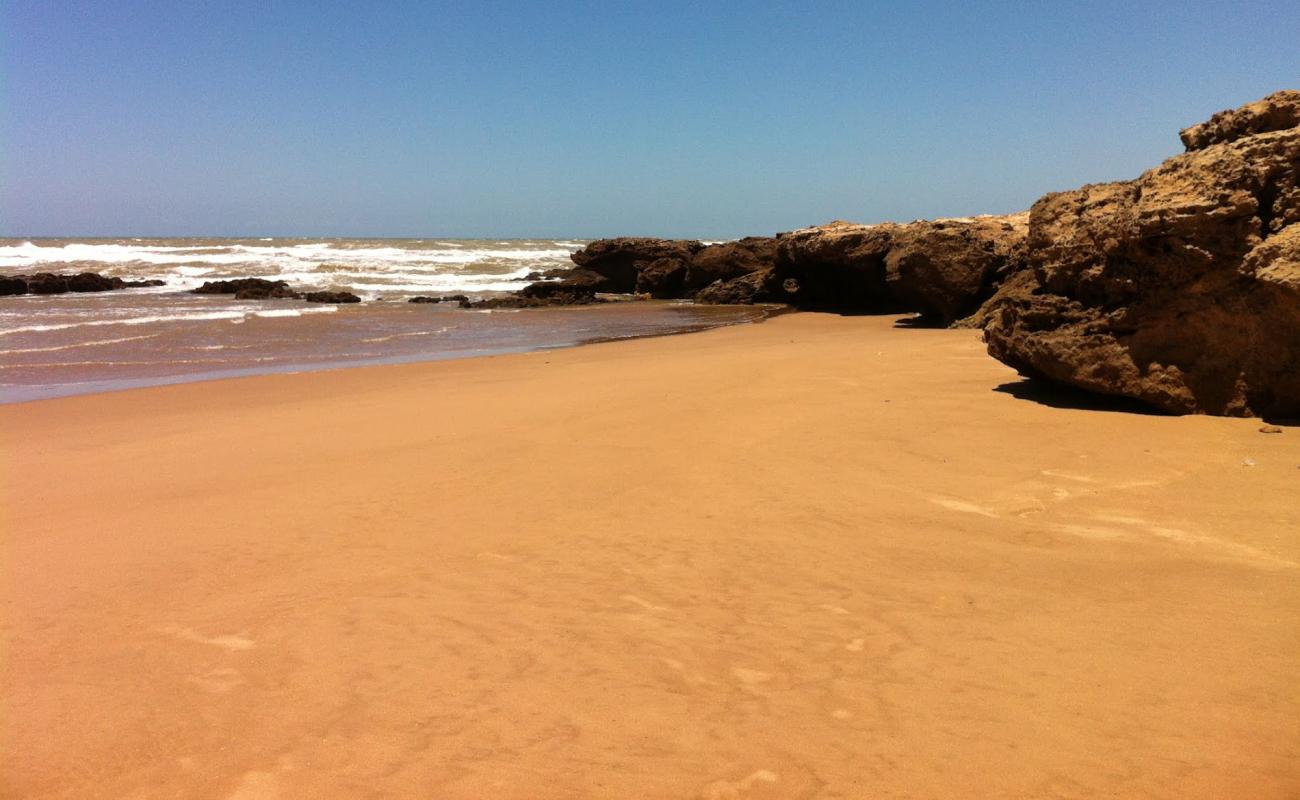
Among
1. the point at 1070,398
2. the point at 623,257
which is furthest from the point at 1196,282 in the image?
the point at 623,257

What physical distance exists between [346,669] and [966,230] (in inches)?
563

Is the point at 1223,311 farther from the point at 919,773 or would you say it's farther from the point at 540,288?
the point at 540,288

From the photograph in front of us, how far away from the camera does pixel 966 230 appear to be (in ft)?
51.1

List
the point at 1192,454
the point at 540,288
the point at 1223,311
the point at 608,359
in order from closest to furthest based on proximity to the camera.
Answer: the point at 1192,454, the point at 1223,311, the point at 608,359, the point at 540,288

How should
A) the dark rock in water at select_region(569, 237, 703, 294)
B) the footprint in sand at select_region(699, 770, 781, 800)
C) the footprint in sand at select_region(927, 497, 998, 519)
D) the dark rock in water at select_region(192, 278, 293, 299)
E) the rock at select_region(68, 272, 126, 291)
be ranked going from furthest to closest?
the dark rock in water at select_region(569, 237, 703, 294)
the rock at select_region(68, 272, 126, 291)
the dark rock in water at select_region(192, 278, 293, 299)
the footprint in sand at select_region(927, 497, 998, 519)
the footprint in sand at select_region(699, 770, 781, 800)

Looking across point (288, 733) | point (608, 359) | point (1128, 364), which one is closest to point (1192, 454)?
point (1128, 364)

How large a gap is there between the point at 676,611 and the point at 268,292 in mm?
29689

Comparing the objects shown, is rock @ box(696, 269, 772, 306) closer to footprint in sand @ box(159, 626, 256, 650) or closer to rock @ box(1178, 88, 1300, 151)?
rock @ box(1178, 88, 1300, 151)

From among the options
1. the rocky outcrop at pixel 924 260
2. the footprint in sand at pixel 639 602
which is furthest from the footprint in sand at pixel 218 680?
the rocky outcrop at pixel 924 260

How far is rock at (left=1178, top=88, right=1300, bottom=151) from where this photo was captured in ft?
22.5

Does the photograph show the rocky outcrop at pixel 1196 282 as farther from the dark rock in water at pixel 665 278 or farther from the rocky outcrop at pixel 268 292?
the rocky outcrop at pixel 268 292

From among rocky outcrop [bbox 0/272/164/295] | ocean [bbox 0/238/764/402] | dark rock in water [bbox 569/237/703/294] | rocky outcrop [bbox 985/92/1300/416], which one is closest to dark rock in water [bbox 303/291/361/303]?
ocean [bbox 0/238/764/402]

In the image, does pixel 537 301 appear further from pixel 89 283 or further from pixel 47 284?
pixel 47 284

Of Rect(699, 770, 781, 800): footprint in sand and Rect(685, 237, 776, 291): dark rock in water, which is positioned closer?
Rect(699, 770, 781, 800): footprint in sand
